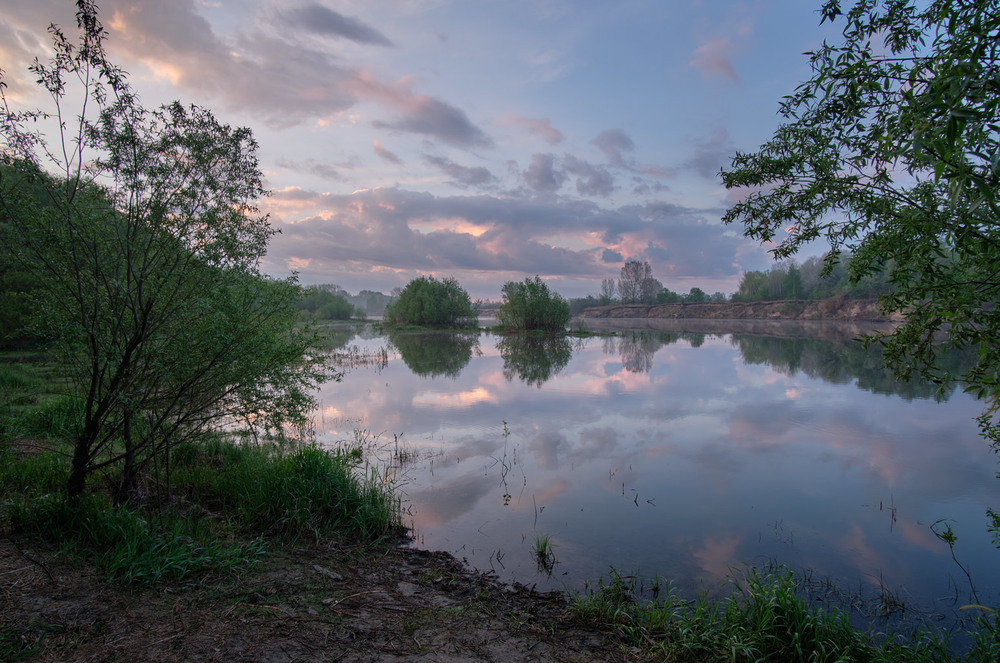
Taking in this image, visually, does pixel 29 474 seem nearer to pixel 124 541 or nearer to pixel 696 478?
pixel 124 541

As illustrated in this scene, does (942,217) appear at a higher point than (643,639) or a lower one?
higher

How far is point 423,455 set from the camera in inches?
440

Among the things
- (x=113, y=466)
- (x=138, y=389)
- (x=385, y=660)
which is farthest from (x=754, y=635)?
(x=113, y=466)

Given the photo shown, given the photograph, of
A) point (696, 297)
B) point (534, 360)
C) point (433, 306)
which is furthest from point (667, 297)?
point (534, 360)

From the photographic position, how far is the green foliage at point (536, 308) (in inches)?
2291

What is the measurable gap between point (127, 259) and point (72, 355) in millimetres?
1304

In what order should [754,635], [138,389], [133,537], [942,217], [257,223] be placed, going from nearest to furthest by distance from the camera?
1. [942,217]
2. [754,635]
3. [133,537]
4. [138,389]
5. [257,223]

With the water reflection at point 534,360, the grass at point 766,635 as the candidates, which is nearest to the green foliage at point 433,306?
the water reflection at point 534,360

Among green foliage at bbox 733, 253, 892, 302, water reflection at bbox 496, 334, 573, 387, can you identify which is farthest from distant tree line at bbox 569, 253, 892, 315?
water reflection at bbox 496, 334, 573, 387

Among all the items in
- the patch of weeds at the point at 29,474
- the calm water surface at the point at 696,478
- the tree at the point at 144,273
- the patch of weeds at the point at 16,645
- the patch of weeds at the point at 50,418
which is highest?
the tree at the point at 144,273

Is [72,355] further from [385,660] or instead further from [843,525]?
[843,525]

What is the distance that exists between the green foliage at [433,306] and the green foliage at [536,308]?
17781mm

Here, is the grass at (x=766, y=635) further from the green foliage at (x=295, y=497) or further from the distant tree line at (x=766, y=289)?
the distant tree line at (x=766, y=289)

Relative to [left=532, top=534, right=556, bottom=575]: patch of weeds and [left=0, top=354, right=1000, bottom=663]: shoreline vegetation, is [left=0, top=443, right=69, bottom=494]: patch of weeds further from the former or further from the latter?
[left=532, top=534, right=556, bottom=575]: patch of weeds
